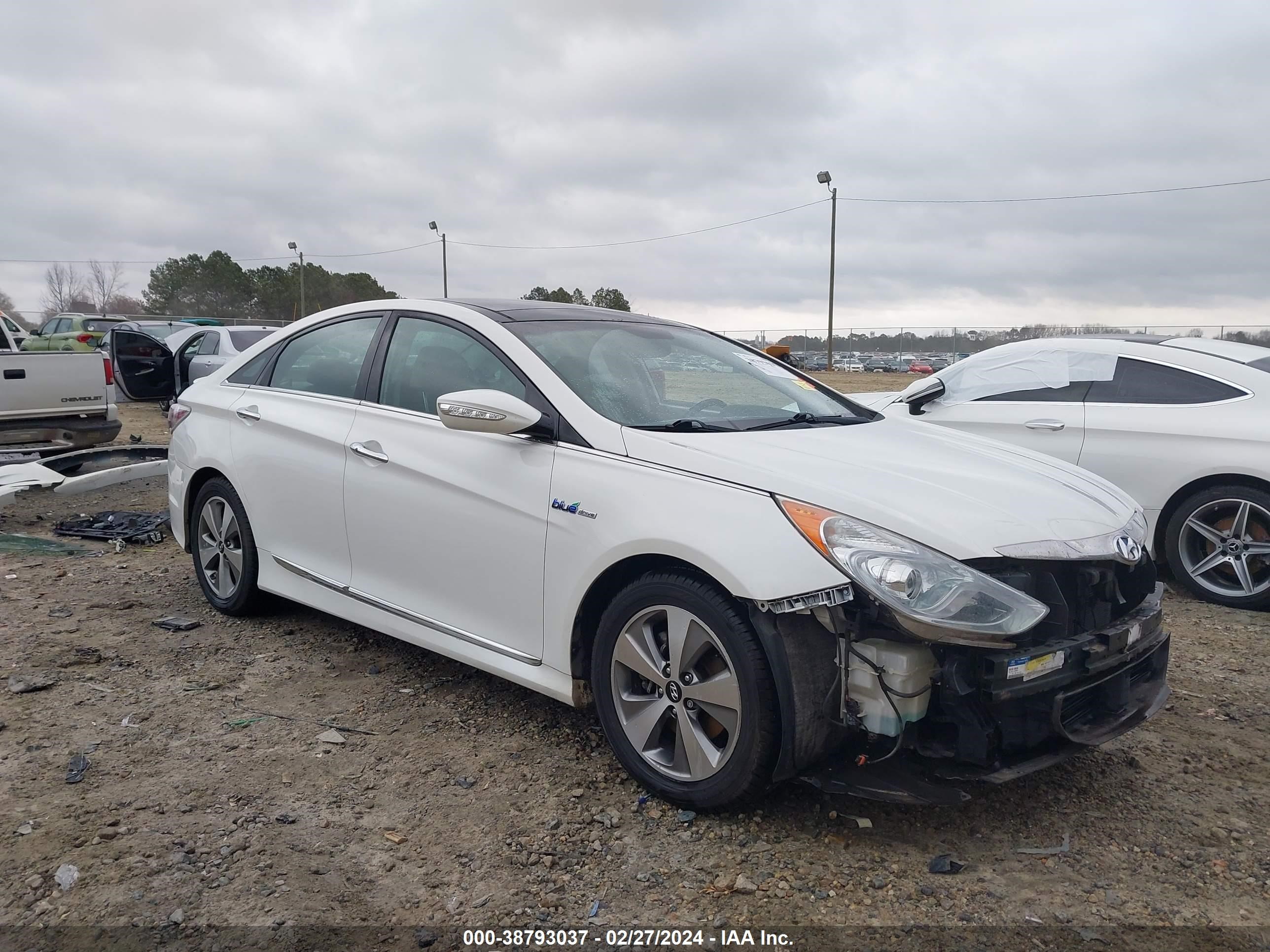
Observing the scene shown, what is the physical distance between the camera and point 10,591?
17.6 ft

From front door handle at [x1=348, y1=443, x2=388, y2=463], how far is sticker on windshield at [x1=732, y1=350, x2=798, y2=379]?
63.4 inches

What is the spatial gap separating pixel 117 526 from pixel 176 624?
256cm

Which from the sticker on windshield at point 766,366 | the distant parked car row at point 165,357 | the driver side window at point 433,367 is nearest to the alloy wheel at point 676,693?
the driver side window at point 433,367

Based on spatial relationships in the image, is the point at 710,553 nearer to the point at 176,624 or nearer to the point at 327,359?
the point at 327,359

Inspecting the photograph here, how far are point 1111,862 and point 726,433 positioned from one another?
1.76m

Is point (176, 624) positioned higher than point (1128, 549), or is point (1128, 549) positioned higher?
point (1128, 549)

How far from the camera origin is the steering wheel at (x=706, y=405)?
356cm

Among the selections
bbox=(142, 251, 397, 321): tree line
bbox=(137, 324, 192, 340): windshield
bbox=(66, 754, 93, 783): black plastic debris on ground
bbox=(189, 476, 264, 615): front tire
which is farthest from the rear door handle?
bbox=(142, 251, 397, 321): tree line

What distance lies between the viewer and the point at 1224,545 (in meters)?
5.37

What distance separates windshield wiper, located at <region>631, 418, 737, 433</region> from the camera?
3.27m

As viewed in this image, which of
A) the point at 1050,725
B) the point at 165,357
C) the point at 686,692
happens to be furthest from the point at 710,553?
the point at 165,357

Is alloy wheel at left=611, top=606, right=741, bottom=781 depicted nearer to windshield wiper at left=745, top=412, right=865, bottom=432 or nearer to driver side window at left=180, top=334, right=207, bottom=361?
windshield wiper at left=745, top=412, right=865, bottom=432

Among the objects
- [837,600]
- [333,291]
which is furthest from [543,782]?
[333,291]

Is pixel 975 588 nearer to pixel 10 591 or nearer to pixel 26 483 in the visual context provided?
pixel 10 591
